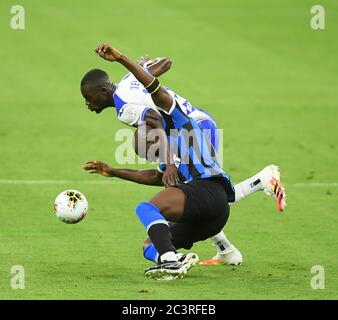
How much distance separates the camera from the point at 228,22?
106 feet

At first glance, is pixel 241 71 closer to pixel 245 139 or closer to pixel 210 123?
pixel 245 139

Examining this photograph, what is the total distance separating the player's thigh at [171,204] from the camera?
37.3 ft

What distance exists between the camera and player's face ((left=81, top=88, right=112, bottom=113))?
12094mm

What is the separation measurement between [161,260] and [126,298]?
73 centimetres

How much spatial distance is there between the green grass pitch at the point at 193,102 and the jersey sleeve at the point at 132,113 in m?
1.61

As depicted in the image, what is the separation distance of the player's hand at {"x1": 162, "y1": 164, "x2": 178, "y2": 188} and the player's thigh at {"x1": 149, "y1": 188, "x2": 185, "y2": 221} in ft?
0.45

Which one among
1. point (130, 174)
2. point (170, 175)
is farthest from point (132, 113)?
point (170, 175)

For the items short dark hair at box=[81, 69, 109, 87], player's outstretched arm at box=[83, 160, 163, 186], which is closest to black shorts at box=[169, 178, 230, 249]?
player's outstretched arm at box=[83, 160, 163, 186]

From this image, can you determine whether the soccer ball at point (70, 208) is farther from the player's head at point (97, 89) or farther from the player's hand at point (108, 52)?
the player's hand at point (108, 52)

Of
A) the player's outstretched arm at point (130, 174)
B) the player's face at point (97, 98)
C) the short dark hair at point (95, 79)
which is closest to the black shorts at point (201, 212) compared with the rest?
the player's outstretched arm at point (130, 174)

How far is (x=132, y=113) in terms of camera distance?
11945 millimetres

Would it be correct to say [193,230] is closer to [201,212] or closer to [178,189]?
[201,212]

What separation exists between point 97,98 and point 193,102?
1251 cm
